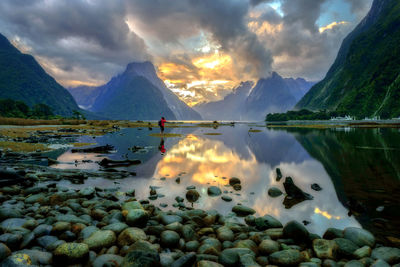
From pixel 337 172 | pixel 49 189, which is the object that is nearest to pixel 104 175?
pixel 49 189

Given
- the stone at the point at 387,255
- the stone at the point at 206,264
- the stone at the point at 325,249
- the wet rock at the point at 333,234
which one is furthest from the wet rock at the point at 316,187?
the stone at the point at 206,264

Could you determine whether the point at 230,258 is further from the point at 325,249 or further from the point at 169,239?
the point at 325,249

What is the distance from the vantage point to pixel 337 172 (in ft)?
63.2

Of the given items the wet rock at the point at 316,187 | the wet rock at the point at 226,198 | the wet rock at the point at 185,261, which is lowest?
the wet rock at the point at 185,261

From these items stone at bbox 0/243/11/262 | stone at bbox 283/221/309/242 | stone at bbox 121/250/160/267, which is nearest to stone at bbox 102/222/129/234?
stone at bbox 121/250/160/267

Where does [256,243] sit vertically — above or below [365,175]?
below

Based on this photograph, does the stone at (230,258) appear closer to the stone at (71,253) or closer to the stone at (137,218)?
the stone at (137,218)

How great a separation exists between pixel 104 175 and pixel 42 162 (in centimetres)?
916

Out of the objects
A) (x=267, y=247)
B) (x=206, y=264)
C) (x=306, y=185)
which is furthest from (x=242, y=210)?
(x=306, y=185)

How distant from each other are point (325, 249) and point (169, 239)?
5.25 metres

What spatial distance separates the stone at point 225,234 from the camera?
801 centimetres

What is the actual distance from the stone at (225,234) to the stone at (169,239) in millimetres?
1693

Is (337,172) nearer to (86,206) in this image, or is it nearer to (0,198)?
(86,206)

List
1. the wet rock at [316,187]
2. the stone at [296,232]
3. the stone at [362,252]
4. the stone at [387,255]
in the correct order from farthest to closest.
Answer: the wet rock at [316,187] → the stone at [296,232] → the stone at [362,252] → the stone at [387,255]
